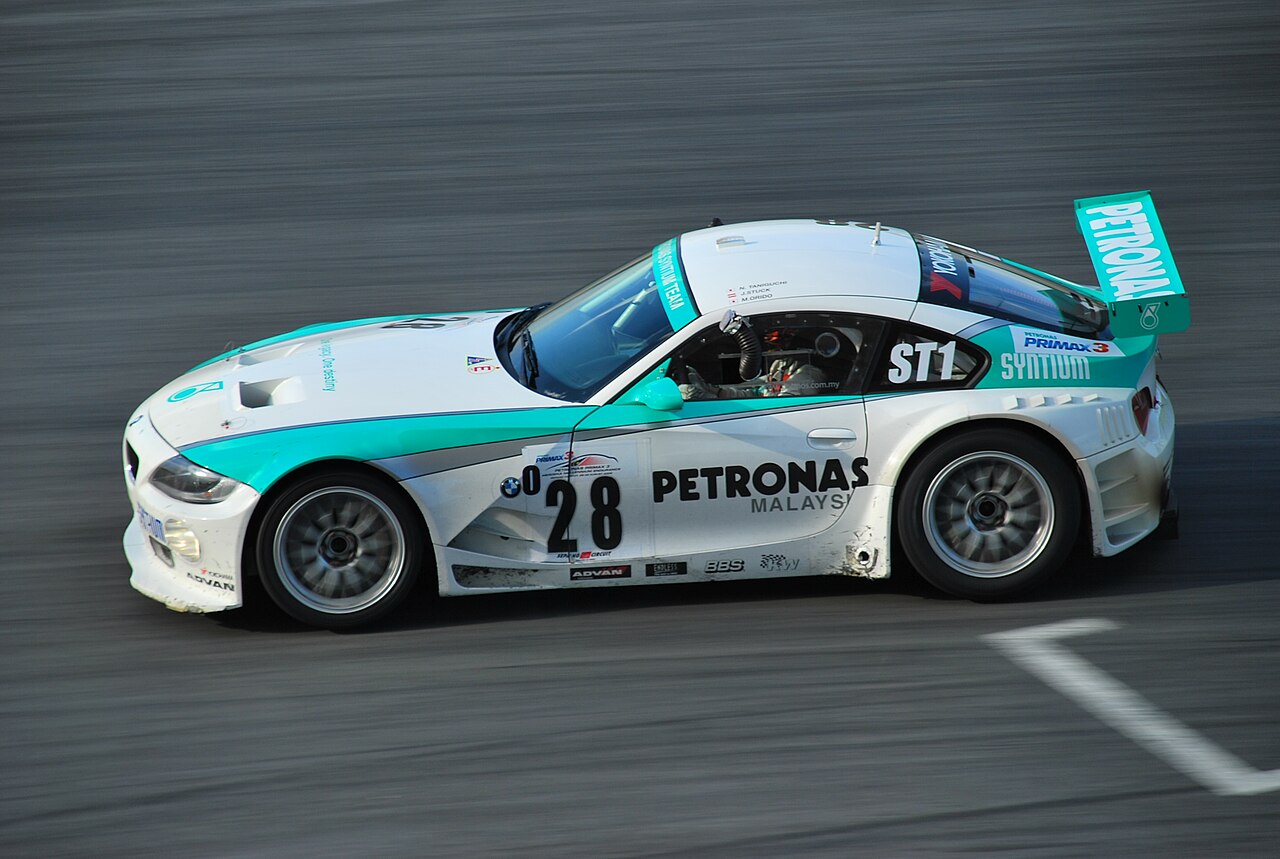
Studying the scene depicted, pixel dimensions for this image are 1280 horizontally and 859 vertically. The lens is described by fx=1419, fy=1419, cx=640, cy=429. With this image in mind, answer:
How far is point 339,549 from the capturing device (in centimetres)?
574

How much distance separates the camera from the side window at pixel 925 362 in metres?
5.81

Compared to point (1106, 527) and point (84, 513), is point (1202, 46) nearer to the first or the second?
point (1106, 527)

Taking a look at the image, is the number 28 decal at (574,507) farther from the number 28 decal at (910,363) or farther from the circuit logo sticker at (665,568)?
the number 28 decal at (910,363)

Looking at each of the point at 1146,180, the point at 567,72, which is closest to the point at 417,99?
the point at 567,72

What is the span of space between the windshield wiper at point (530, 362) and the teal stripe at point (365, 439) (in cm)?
26

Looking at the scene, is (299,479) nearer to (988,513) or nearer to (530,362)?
(530,362)

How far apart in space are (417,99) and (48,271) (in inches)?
152

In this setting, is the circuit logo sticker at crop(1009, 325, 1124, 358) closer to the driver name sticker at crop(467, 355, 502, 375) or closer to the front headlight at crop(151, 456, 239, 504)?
the driver name sticker at crop(467, 355, 502, 375)

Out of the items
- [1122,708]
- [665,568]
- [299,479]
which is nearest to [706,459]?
[665,568]

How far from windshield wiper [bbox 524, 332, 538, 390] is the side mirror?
19.3 inches

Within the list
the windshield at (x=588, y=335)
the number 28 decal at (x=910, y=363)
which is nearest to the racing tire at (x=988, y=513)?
the number 28 decal at (x=910, y=363)

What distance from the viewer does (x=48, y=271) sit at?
9969 millimetres

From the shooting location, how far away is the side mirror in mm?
5656

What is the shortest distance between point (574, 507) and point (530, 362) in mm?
777
